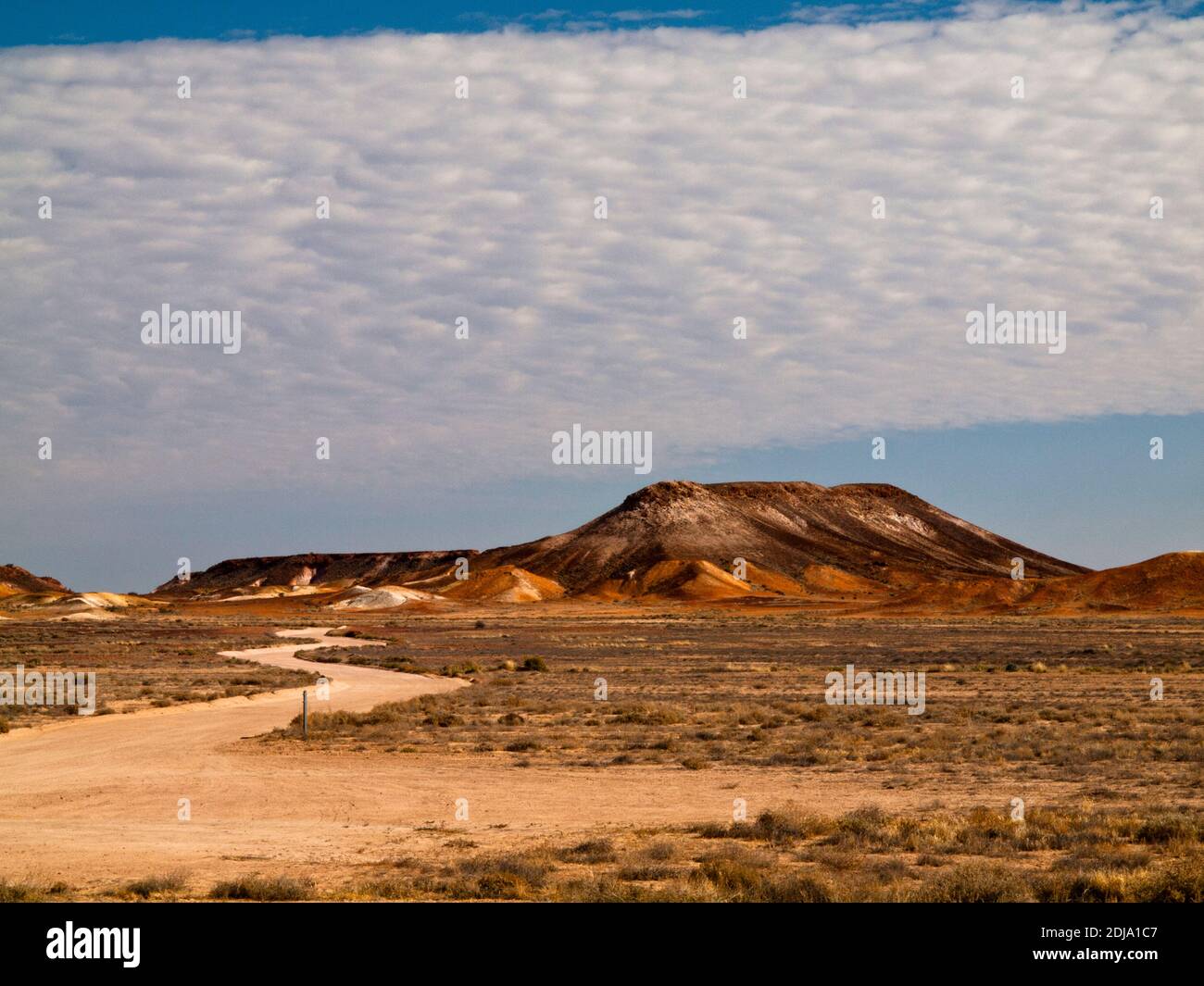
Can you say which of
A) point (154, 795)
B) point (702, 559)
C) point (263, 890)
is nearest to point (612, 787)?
point (154, 795)

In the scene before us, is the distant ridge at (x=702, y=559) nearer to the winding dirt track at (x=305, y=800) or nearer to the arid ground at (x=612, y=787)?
the arid ground at (x=612, y=787)

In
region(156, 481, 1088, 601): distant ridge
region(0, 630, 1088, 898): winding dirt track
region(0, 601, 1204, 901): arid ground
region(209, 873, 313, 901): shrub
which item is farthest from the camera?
region(156, 481, 1088, 601): distant ridge

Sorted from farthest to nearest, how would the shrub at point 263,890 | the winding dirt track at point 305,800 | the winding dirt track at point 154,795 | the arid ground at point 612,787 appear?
the winding dirt track at point 154,795 < the winding dirt track at point 305,800 < the arid ground at point 612,787 < the shrub at point 263,890

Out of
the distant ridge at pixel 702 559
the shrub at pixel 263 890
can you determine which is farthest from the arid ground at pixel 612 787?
the distant ridge at pixel 702 559

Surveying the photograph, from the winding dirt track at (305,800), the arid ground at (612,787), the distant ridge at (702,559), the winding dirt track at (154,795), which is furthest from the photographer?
the distant ridge at (702,559)

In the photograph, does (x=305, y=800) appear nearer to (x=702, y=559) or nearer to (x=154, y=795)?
(x=154, y=795)

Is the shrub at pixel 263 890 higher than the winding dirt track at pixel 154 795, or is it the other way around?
the shrub at pixel 263 890

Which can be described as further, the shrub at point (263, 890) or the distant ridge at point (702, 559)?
the distant ridge at point (702, 559)

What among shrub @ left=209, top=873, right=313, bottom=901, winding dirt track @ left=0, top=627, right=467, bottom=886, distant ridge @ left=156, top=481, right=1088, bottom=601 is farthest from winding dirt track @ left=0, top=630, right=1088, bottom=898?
distant ridge @ left=156, top=481, right=1088, bottom=601

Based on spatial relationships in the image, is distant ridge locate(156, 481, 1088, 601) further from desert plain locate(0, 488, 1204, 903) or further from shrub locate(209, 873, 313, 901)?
shrub locate(209, 873, 313, 901)
